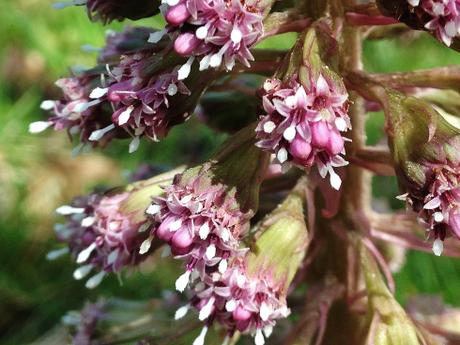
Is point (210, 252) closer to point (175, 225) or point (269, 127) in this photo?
point (175, 225)

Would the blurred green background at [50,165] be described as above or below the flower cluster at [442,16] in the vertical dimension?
below

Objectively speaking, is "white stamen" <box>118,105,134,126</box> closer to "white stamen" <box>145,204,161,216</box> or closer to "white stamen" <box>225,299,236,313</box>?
"white stamen" <box>145,204,161,216</box>

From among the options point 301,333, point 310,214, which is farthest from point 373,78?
point 301,333

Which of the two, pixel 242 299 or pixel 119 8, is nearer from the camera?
pixel 242 299

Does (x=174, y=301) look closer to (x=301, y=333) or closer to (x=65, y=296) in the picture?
(x=301, y=333)

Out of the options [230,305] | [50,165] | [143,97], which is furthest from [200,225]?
[50,165]

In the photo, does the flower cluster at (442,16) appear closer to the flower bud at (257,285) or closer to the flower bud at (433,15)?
the flower bud at (433,15)

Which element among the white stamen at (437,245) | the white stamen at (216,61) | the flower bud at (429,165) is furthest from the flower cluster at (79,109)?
the white stamen at (437,245)
